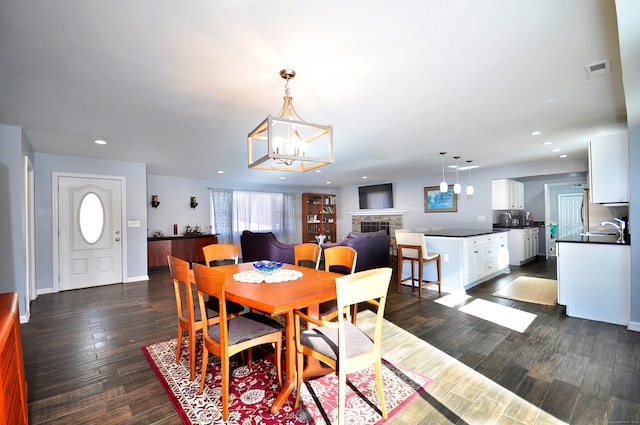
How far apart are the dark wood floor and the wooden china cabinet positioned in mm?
5911

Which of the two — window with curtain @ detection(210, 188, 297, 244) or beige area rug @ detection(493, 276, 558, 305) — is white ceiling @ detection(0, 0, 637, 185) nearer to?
beige area rug @ detection(493, 276, 558, 305)

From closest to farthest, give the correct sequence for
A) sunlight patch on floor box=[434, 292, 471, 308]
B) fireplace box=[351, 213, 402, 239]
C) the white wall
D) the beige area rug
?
the white wall, sunlight patch on floor box=[434, 292, 471, 308], the beige area rug, fireplace box=[351, 213, 402, 239]

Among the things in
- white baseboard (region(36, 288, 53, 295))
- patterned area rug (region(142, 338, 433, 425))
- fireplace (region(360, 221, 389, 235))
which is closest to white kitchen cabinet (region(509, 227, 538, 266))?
fireplace (region(360, 221, 389, 235))

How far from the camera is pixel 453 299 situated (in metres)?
4.13

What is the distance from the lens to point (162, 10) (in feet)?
4.83

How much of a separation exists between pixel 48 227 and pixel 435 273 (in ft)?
20.6

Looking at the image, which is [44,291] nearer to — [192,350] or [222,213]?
[222,213]

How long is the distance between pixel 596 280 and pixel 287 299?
3.61m

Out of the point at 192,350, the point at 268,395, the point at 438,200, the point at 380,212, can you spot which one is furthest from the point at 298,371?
the point at 380,212

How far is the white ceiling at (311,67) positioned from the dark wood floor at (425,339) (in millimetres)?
2218

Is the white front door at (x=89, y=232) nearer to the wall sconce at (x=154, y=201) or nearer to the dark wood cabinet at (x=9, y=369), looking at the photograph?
the wall sconce at (x=154, y=201)

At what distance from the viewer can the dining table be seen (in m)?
1.70

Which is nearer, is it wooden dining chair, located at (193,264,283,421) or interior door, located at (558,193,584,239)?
wooden dining chair, located at (193,264,283,421)

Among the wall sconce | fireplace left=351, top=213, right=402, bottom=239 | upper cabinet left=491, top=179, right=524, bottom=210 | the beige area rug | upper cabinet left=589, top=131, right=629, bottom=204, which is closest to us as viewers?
upper cabinet left=589, top=131, right=629, bottom=204
